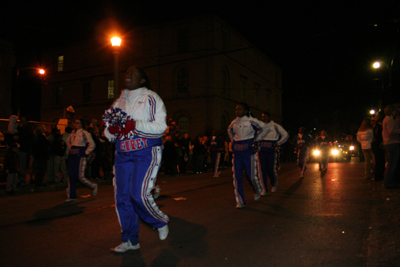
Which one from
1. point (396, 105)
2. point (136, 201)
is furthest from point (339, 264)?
point (396, 105)

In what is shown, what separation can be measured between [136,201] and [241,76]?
37.5m

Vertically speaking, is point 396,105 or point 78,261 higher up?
point 396,105

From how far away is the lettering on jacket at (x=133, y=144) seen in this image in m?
3.80

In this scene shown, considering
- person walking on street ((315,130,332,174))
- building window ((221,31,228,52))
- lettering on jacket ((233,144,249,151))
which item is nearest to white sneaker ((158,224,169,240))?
lettering on jacket ((233,144,249,151))

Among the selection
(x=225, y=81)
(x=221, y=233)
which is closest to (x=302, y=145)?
(x=221, y=233)

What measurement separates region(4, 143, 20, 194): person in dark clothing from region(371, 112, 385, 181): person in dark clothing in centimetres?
984

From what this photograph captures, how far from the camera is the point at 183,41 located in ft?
116

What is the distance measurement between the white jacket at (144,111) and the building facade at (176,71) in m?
26.2

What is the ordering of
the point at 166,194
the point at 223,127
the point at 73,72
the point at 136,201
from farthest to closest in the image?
the point at 73,72 → the point at 223,127 → the point at 166,194 → the point at 136,201

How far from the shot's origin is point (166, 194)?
8.62m

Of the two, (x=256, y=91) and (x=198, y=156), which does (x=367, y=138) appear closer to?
(x=198, y=156)

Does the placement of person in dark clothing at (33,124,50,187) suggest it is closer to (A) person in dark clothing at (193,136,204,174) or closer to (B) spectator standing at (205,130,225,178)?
(B) spectator standing at (205,130,225,178)

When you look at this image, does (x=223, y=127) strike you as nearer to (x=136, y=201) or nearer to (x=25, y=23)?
(x=25, y=23)

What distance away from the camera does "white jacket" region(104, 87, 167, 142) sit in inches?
149
